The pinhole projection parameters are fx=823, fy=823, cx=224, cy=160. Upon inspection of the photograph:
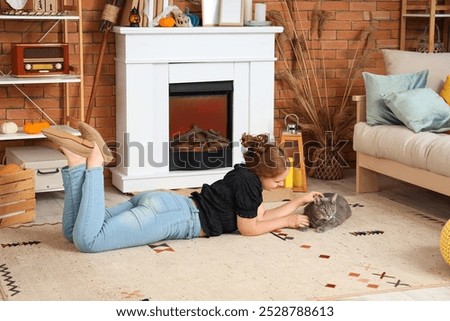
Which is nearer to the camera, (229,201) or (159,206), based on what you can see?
(159,206)

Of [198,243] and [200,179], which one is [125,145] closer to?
[200,179]

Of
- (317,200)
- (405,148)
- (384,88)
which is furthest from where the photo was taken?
(384,88)

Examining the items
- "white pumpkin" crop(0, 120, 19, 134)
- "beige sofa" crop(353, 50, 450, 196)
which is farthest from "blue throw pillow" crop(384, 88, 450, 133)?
"white pumpkin" crop(0, 120, 19, 134)

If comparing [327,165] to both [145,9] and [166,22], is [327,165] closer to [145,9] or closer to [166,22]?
[166,22]

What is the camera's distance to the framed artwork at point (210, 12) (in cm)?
535

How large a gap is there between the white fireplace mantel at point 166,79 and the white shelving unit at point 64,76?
0.28 m

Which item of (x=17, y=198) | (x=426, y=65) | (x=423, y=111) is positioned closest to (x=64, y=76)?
(x=17, y=198)

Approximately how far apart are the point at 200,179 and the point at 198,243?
143 cm

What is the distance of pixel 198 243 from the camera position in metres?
4.01

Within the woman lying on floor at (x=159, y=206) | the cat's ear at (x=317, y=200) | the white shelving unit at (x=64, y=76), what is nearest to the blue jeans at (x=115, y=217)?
the woman lying on floor at (x=159, y=206)

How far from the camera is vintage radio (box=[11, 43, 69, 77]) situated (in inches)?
190

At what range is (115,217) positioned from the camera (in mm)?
3822

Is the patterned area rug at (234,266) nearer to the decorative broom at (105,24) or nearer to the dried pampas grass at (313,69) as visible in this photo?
the decorative broom at (105,24)

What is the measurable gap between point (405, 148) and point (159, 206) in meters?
1.56
